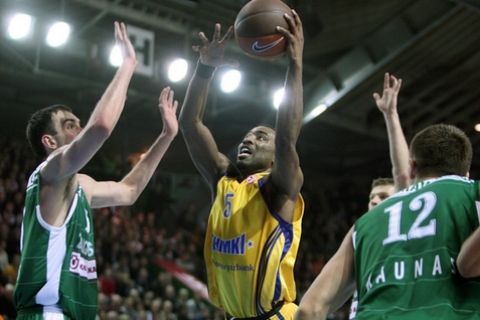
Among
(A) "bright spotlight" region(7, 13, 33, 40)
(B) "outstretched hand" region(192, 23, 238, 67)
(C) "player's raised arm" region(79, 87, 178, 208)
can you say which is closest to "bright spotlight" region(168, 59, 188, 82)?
(A) "bright spotlight" region(7, 13, 33, 40)

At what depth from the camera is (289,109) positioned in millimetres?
4000

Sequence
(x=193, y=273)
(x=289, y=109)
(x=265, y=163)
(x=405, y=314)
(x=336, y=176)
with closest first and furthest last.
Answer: (x=405, y=314), (x=289, y=109), (x=265, y=163), (x=193, y=273), (x=336, y=176)

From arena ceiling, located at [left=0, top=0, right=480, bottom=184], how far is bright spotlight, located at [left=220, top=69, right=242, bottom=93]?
25.7 inches

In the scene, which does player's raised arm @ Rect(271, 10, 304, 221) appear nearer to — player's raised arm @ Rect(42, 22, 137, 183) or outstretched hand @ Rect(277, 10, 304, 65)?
outstretched hand @ Rect(277, 10, 304, 65)

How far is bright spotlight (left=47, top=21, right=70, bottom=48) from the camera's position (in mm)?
13523

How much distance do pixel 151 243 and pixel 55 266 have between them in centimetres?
1207

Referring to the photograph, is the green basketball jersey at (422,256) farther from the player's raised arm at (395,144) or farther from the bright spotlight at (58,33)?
the bright spotlight at (58,33)

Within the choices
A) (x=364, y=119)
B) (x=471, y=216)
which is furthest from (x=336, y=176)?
(x=471, y=216)

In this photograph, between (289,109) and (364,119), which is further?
(364,119)

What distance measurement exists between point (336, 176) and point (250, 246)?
67.4 feet

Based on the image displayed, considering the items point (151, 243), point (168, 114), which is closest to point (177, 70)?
point (151, 243)

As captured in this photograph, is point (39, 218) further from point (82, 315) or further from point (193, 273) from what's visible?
point (193, 273)

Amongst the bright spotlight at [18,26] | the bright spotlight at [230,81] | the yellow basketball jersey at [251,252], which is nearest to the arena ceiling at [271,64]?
the bright spotlight at [18,26]

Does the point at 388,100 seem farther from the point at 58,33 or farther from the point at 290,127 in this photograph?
the point at 58,33
